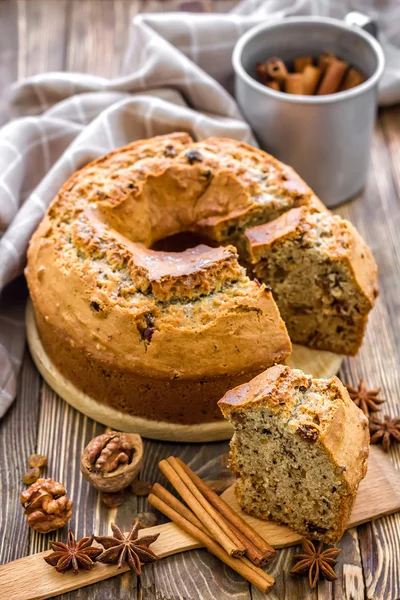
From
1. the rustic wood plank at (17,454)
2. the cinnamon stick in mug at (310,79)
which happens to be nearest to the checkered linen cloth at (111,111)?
the rustic wood plank at (17,454)

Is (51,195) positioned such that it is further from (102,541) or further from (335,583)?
(335,583)

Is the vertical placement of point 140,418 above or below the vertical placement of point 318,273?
below

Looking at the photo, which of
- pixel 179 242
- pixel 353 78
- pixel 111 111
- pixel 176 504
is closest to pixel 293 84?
pixel 353 78

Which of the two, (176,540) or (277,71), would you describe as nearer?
(176,540)

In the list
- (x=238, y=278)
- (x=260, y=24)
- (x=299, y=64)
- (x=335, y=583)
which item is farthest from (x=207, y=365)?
(x=260, y=24)

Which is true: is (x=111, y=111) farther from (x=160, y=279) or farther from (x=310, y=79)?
(x=160, y=279)

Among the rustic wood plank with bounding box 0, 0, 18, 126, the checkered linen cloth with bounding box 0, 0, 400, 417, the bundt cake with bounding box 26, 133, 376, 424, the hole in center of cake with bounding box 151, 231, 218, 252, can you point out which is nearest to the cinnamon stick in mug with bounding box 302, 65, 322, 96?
the checkered linen cloth with bounding box 0, 0, 400, 417

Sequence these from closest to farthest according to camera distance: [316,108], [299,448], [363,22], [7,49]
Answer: [299,448] < [316,108] < [363,22] < [7,49]

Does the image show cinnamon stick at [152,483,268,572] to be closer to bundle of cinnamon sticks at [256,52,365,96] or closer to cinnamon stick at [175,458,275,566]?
cinnamon stick at [175,458,275,566]
